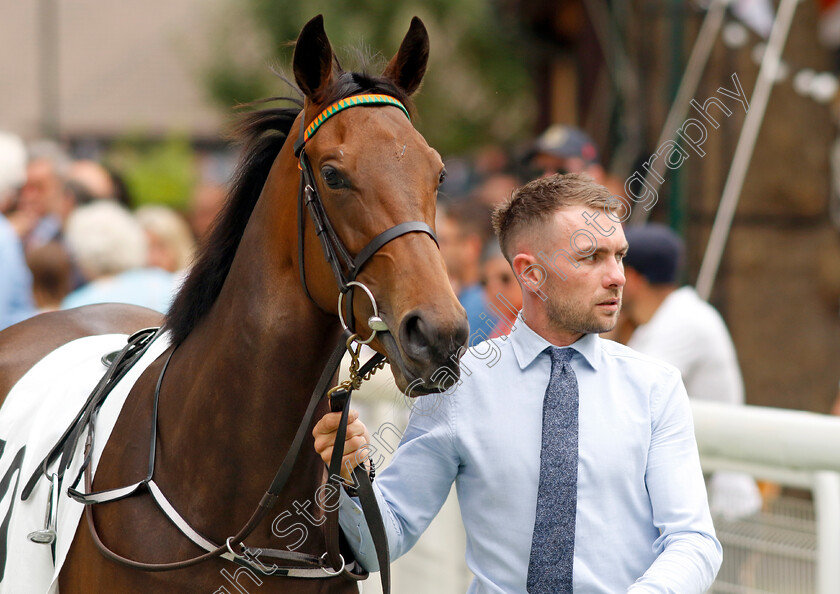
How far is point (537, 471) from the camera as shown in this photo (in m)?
1.99

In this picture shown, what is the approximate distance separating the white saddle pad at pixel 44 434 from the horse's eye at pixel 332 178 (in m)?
0.81

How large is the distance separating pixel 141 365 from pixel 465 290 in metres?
3.03

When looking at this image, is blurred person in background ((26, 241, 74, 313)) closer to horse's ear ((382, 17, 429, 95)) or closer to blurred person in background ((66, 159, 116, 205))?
blurred person in background ((66, 159, 116, 205))

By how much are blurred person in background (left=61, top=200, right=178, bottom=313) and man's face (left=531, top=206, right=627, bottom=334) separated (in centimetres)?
315

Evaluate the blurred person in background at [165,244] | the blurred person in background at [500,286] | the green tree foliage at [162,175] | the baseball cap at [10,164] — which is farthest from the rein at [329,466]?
the green tree foliage at [162,175]

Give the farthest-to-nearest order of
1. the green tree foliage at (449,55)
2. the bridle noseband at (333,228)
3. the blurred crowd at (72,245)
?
the green tree foliage at (449,55) → the blurred crowd at (72,245) → the bridle noseband at (333,228)

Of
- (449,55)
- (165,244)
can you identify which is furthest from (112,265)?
(449,55)

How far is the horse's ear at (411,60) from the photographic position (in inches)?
87.1

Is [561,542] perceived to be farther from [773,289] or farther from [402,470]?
[773,289]

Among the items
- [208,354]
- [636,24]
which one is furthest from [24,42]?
[208,354]

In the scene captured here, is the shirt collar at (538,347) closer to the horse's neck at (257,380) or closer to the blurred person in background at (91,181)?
the horse's neck at (257,380)

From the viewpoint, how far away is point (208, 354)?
223cm

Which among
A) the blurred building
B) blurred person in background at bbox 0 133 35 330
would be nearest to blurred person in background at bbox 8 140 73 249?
blurred person in background at bbox 0 133 35 330

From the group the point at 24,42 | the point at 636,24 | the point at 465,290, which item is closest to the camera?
the point at 465,290
